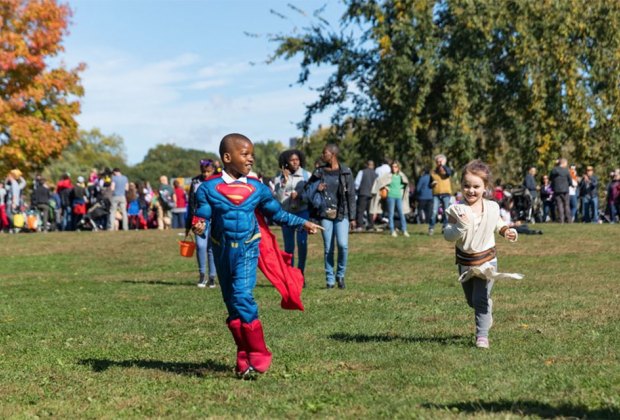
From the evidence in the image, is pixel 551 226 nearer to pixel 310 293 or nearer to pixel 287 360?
pixel 310 293

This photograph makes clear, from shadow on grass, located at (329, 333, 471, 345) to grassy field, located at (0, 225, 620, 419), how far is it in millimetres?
27

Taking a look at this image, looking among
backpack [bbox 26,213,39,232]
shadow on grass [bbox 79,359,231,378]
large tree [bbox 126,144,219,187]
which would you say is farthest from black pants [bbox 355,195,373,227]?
large tree [bbox 126,144,219,187]

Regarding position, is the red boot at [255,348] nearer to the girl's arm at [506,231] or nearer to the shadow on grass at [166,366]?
the shadow on grass at [166,366]

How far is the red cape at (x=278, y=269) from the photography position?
805 centimetres

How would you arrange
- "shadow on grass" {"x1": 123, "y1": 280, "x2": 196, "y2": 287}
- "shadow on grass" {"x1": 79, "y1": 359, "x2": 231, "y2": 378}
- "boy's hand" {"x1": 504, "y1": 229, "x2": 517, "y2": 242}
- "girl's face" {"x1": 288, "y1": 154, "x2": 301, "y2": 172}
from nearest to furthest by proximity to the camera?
"shadow on grass" {"x1": 79, "y1": 359, "x2": 231, "y2": 378}
"boy's hand" {"x1": 504, "y1": 229, "x2": 517, "y2": 242}
"girl's face" {"x1": 288, "y1": 154, "x2": 301, "y2": 172}
"shadow on grass" {"x1": 123, "y1": 280, "x2": 196, "y2": 287}

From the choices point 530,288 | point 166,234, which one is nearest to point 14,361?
point 530,288

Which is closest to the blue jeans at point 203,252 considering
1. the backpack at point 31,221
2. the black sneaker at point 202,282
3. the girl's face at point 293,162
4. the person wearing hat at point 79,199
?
the black sneaker at point 202,282

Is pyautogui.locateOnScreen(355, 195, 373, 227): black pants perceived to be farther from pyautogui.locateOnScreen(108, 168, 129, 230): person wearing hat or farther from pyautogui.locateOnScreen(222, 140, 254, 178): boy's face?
pyautogui.locateOnScreen(222, 140, 254, 178): boy's face

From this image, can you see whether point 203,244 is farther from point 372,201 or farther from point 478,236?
point 372,201

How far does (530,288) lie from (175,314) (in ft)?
17.4

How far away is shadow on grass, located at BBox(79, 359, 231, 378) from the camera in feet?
26.1

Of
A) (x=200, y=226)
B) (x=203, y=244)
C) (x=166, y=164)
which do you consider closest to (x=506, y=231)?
(x=200, y=226)

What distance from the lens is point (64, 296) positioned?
49.6ft

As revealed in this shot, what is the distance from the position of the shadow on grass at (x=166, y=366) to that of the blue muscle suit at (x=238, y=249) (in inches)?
17.1
